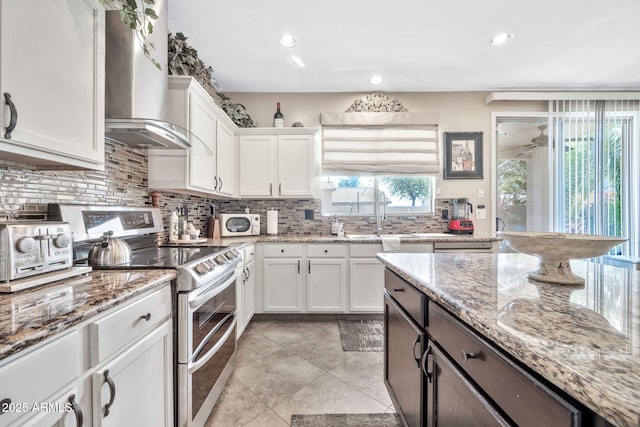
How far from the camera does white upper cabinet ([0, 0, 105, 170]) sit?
34.4 inches

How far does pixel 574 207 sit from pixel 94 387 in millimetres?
4532

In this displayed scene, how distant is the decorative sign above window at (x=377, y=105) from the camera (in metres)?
3.45

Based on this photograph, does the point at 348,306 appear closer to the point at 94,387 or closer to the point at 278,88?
the point at 94,387

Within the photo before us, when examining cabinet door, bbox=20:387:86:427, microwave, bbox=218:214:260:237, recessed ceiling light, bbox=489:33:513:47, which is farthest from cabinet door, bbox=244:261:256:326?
recessed ceiling light, bbox=489:33:513:47

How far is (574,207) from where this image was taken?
3.33m

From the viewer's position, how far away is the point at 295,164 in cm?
319

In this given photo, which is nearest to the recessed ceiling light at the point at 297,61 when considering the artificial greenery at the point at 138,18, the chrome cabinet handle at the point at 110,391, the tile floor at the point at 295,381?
the artificial greenery at the point at 138,18

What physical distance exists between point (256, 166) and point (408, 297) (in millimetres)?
2454

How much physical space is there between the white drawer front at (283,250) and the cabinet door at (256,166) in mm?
667

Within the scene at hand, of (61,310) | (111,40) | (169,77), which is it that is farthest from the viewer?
(169,77)

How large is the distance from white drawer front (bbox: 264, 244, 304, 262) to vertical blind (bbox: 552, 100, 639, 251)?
313 centimetres

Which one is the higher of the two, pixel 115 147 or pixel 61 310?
pixel 115 147

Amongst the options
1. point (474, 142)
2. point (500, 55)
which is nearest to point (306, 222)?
point (474, 142)

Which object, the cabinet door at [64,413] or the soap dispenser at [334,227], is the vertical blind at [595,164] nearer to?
the soap dispenser at [334,227]
